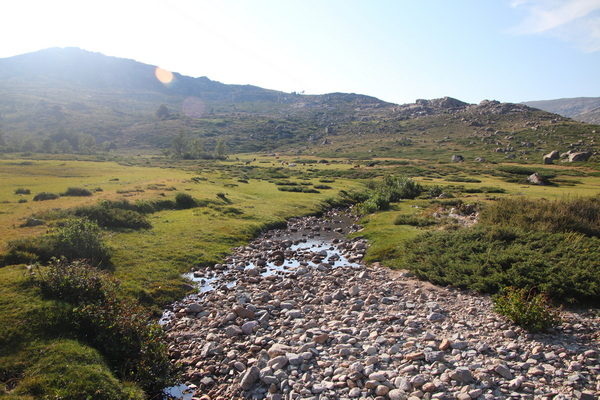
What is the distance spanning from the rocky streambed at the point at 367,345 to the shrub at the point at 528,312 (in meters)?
0.30

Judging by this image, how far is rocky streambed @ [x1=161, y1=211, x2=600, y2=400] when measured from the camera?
941 cm

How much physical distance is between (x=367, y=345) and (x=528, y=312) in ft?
19.1

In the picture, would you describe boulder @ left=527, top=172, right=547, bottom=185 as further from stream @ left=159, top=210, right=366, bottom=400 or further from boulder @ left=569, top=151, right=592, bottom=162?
stream @ left=159, top=210, right=366, bottom=400

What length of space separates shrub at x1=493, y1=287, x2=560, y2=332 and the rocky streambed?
30 cm

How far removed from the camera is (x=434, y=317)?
1347 cm

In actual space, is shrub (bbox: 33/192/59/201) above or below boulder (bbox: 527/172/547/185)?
below

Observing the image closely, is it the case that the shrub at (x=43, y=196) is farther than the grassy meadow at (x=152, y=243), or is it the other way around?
the shrub at (x=43, y=196)

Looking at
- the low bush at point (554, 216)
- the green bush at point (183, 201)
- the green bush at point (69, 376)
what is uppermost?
the low bush at point (554, 216)

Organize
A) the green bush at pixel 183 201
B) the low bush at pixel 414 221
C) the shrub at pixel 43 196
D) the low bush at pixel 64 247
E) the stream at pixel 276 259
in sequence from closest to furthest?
the low bush at pixel 64 247 → the stream at pixel 276 259 → the low bush at pixel 414 221 → the shrub at pixel 43 196 → the green bush at pixel 183 201

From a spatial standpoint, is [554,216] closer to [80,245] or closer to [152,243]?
[152,243]

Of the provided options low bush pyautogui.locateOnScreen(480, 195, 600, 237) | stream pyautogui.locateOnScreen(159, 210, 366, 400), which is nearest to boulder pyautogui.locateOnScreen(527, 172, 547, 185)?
low bush pyautogui.locateOnScreen(480, 195, 600, 237)

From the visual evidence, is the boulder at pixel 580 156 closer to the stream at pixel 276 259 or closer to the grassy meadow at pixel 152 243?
the grassy meadow at pixel 152 243

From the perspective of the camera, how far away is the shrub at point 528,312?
1135cm

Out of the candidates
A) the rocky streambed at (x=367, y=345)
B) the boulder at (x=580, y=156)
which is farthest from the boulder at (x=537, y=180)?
the rocky streambed at (x=367, y=345)
